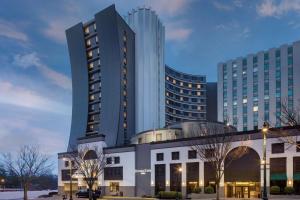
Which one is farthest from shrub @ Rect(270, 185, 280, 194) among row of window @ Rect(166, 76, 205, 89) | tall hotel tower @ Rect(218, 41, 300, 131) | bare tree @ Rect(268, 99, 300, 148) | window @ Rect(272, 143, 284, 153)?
row of window @ Rect(166, 76, 205, 89)

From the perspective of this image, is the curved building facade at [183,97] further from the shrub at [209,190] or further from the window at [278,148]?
the window at [278,148]

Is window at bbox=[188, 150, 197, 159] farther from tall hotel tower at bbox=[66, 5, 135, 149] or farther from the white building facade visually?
tall hotel tower at bbox=[66, 5, 135, 149]

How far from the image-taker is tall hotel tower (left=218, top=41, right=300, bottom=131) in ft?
527

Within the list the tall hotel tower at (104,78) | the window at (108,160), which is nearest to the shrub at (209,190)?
the window at (108,160)

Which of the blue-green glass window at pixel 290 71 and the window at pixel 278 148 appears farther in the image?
the blue-green glass window at pixel 290 71

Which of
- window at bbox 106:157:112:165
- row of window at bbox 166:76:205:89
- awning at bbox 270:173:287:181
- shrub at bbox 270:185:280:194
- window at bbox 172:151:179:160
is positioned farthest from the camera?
row of window at bbox 166:76:205:89

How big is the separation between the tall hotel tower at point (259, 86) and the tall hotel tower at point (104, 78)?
51.1 meters

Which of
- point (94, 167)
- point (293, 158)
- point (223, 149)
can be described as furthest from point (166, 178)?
point (293, 158)

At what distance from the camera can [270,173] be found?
2549 inches

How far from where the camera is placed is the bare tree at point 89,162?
84.8 m

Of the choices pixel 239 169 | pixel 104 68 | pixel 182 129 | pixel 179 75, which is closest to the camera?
pixel 239 169

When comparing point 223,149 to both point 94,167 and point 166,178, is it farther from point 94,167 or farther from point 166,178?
point 94,167

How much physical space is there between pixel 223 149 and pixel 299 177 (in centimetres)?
1224

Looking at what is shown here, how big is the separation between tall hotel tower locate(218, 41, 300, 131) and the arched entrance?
91098mm
